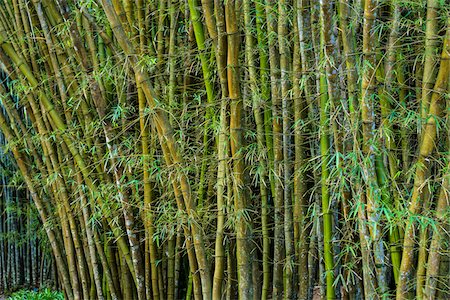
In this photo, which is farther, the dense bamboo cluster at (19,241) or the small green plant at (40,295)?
the dense bamboo cluster at (19,241)

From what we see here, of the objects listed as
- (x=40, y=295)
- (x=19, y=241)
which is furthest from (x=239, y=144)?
(x=19, y=241)

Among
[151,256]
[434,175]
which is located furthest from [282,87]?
[151,256]

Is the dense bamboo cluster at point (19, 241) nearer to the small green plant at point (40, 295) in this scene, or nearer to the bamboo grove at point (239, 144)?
the small green plant at point (40, 295)

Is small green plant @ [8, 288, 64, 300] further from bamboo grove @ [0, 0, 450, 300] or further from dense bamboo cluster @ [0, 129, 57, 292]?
bamboo grove @ [0, 0, 450, 300]

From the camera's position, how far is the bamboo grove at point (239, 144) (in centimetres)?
195

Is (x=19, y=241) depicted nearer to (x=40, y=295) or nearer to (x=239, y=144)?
(x=40, y=295)

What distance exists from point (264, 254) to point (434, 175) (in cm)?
91

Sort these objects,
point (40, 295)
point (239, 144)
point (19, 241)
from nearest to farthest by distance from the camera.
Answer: point (239, 144)
point (40, 295)
point (19, 241)

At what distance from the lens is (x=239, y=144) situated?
225 cm

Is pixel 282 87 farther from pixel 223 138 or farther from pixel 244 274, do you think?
pixel 244 274

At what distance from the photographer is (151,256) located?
9.35 ft

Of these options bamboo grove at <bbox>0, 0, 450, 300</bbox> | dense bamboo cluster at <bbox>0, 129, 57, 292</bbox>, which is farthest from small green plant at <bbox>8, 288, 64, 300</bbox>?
bamboo grove at <bbox>0, 0, 450, 300</bbox>

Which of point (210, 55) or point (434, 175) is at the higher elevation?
point (210, 55)

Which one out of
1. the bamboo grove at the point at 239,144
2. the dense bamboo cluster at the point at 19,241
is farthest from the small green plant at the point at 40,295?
the bamboo grove at the point at 239,144
